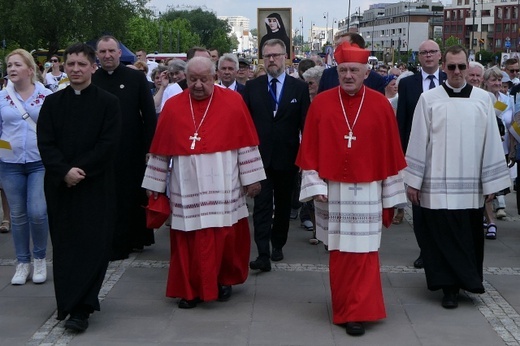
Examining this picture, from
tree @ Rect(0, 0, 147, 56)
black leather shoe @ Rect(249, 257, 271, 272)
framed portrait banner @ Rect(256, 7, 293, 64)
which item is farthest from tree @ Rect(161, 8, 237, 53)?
black leather shoe @ Rect(249, 257, 271, 272)

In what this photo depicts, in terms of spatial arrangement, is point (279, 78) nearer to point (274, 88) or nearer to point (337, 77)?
point (274, 88)

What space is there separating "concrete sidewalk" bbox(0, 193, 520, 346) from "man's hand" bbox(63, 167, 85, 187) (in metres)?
1.10

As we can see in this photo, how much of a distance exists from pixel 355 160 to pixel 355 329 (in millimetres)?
1236

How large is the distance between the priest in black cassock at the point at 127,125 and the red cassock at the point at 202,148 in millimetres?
1606

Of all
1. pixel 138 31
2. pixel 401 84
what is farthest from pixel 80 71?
pixel 138 31

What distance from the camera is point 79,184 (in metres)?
6.33

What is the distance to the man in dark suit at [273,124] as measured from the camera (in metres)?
8.15

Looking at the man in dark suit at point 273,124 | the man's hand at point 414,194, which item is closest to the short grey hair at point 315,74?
the man in dark suit at point 273,124

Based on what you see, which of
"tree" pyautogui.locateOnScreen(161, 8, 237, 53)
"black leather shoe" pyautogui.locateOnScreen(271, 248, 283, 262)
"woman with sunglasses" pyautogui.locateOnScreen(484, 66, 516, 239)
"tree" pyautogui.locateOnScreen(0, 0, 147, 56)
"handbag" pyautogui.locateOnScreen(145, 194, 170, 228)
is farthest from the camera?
"tree" pyautogui.locateOnScreen(161, 8, 237, 53)

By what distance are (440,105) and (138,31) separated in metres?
80.1

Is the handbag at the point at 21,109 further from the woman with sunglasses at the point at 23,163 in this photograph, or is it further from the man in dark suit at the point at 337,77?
the man in dark suit at the point at 337,77

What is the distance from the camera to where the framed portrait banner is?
637 inches

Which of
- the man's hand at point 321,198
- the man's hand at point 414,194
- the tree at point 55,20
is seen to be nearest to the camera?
the man's hand at point 321,198

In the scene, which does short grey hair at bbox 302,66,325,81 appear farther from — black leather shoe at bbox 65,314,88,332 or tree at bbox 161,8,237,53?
tree at bbox 161,8,237,53
